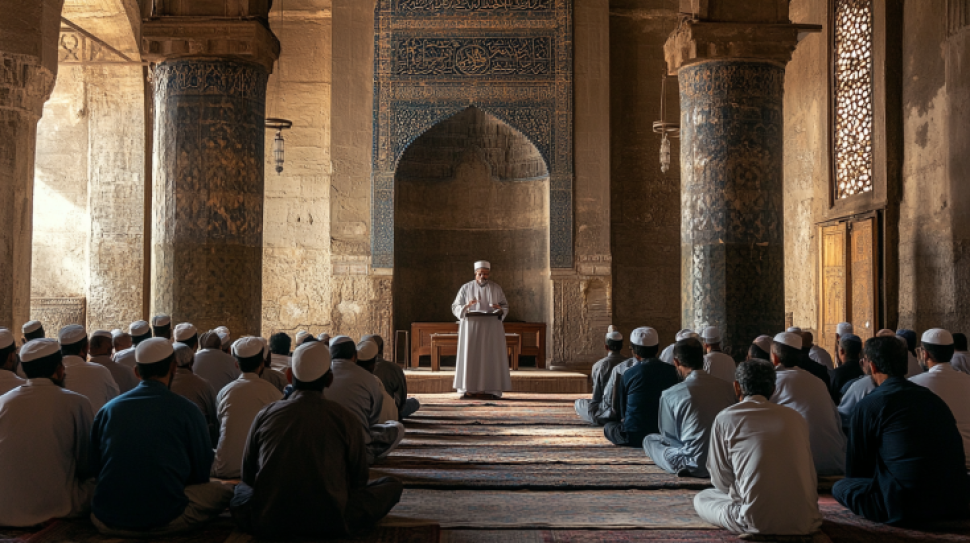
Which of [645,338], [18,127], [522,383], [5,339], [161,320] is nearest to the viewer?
[5,339]

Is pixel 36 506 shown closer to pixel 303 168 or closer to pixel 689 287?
pixel 689 287

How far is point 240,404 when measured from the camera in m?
4.11

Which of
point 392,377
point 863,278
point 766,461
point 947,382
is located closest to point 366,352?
point 392,377

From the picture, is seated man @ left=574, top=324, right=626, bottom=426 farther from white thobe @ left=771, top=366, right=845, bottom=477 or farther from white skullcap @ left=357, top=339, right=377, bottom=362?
white thobe @ left=771, top=366, right=845, bottom=477

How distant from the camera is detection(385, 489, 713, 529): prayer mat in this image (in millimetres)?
3443

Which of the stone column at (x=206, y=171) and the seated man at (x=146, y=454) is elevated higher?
the stone column at (x=206, y=171)

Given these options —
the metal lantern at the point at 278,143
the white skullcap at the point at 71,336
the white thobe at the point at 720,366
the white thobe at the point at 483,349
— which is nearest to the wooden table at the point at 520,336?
the white thobe at the point at 483,349

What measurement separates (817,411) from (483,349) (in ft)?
Result: 15.5

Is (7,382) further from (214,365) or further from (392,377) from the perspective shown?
(392,377)

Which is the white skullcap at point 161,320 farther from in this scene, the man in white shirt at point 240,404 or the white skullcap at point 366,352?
the man in white shirt at point 240,404

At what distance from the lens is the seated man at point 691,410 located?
14.0 ft

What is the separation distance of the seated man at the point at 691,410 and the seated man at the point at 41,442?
2683mm

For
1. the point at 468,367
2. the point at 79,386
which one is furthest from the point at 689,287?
the point at 79,386

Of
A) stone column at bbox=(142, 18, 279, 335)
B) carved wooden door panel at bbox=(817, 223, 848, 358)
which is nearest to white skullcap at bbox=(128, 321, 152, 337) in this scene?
stone column at bbox=(142, 18, 279, 335)
